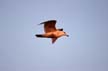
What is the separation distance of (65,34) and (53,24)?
1.83ft

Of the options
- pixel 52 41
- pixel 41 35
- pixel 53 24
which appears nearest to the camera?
pixel 41 35

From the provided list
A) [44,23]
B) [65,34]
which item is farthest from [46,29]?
[65,34]

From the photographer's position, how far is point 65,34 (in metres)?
4.39

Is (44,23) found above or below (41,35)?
above

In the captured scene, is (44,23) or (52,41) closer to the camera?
(44,23)

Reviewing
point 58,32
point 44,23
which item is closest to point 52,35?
point 58,32

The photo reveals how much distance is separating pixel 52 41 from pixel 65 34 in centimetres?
92

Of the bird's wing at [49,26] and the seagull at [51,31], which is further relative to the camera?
the bird's wing at [49,26]

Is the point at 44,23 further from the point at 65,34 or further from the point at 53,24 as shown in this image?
the point at 65,34

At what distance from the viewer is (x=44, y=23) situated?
4578 mm

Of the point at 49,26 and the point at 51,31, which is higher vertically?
the point at 49,26

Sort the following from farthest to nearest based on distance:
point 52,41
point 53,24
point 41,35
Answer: point 52,41 → point 53,24 → point 41,35

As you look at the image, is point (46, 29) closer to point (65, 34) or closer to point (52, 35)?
point (52, 35)

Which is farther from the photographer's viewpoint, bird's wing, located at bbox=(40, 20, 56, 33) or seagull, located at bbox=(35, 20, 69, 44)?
bird's wing, located at bbox=(40, 20, 56, 33)
